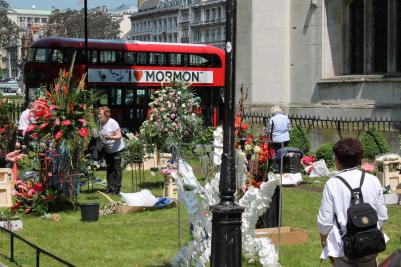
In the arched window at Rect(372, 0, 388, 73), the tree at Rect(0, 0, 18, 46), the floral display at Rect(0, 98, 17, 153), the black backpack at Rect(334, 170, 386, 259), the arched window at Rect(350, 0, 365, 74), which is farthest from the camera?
the tree at Rect(0, 0, 18, 46)

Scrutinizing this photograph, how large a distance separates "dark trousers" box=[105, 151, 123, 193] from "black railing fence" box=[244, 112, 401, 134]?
6318 millimetres

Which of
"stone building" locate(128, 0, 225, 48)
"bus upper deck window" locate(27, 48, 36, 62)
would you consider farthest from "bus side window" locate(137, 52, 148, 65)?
"stone building" locate(128, 0, 225, 48)

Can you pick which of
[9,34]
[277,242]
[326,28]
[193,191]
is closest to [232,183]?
[193,191]

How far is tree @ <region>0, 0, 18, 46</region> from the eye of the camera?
8762cm

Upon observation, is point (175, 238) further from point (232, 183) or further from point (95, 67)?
point (95, 67)

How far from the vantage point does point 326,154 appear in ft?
70.6

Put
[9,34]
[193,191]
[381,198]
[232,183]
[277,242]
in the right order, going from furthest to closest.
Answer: [9,34], [277,242], [193,191], [232,183], [381,198]

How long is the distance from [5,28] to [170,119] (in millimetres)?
75796

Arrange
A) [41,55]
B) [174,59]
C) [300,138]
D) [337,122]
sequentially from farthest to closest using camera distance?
[174,59] < [41,55] < [300,138] < [337,122]

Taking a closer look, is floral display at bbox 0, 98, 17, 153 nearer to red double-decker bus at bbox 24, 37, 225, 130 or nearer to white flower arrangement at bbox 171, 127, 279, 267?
white flower arrangement at bbox 171, 127, 279, 267

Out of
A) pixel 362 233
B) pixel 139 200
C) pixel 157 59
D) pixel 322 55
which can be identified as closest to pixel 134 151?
pixel 139 200

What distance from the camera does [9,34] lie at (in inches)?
3548

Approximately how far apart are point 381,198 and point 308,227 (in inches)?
227

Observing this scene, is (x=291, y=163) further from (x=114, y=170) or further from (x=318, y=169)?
(x=114, y=170)
